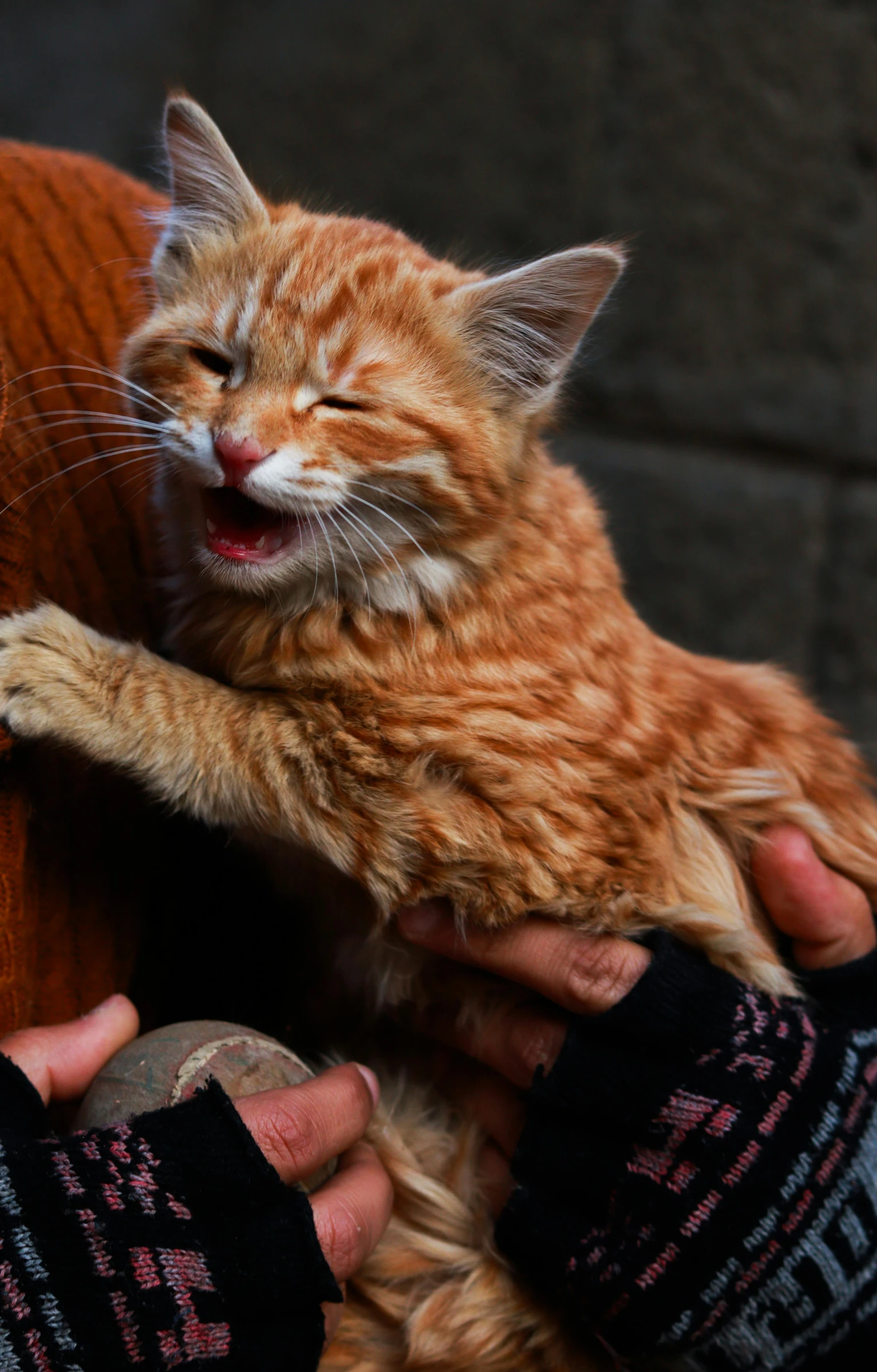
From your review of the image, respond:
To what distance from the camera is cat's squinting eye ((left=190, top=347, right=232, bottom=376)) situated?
133cm

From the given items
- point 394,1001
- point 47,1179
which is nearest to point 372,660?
point 394,1001

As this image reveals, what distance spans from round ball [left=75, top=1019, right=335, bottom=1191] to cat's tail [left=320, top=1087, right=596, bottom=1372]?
200 mm

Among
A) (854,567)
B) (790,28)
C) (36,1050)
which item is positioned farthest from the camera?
(854,567)

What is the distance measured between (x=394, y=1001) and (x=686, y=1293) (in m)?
0.50

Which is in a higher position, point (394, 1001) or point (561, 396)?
point (561, 396)

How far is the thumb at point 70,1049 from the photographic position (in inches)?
42.3

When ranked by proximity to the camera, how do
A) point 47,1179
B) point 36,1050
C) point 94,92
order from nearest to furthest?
point 47,1179, point 36,1050, point 94,92

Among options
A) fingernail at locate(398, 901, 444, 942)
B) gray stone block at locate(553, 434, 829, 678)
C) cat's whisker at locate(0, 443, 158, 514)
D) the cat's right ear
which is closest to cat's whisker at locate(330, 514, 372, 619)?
cat's whisker at locate(0, 443, 158, 514)

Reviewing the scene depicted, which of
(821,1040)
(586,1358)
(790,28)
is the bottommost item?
(586,1358)

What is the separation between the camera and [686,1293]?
1.14m

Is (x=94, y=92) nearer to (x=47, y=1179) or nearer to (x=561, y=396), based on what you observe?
(x=561, y=396)

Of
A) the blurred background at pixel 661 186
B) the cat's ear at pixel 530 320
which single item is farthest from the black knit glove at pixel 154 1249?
the blurred background at pixel 661 186

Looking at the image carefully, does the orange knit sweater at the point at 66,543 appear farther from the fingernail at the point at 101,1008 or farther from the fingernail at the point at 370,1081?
the fingernail at the point at 370,1081

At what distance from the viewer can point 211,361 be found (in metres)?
1.34
